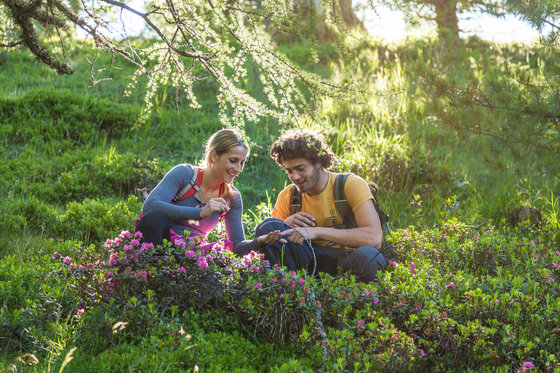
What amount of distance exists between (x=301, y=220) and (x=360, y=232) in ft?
1.63

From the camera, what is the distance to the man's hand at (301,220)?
4367 millimetres

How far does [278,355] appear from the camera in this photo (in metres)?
3.14

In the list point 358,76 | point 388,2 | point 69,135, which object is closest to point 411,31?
point 358,76

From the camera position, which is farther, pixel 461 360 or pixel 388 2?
pixel 388 2

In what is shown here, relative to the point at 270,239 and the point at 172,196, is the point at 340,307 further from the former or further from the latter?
the point at 172,196

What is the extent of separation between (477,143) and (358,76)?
3.19m

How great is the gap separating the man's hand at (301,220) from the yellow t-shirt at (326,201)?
15cm

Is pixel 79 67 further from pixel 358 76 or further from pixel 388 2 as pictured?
pixel 388 2

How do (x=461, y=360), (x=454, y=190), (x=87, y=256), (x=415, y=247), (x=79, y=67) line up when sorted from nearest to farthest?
(x=461, y=360)
(x=87, y=256)
(x=415, y=247)
(x=454, y=190)
(x=79, y=67)

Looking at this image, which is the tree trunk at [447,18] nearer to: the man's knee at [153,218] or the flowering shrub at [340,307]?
the flowering shrub at [340,307]

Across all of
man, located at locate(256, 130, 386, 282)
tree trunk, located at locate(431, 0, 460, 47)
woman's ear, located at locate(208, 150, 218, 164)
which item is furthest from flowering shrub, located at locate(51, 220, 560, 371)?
tree trunk, located at locate(431, 0, 460, 47)

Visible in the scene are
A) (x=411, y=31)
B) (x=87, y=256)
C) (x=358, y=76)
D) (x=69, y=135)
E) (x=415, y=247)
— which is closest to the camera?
(x=87, y=256)

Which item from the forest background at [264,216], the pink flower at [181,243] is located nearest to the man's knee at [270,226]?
the forest background at [264,216]

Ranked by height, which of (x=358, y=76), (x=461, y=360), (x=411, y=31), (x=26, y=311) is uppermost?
(x=411, y=31)
